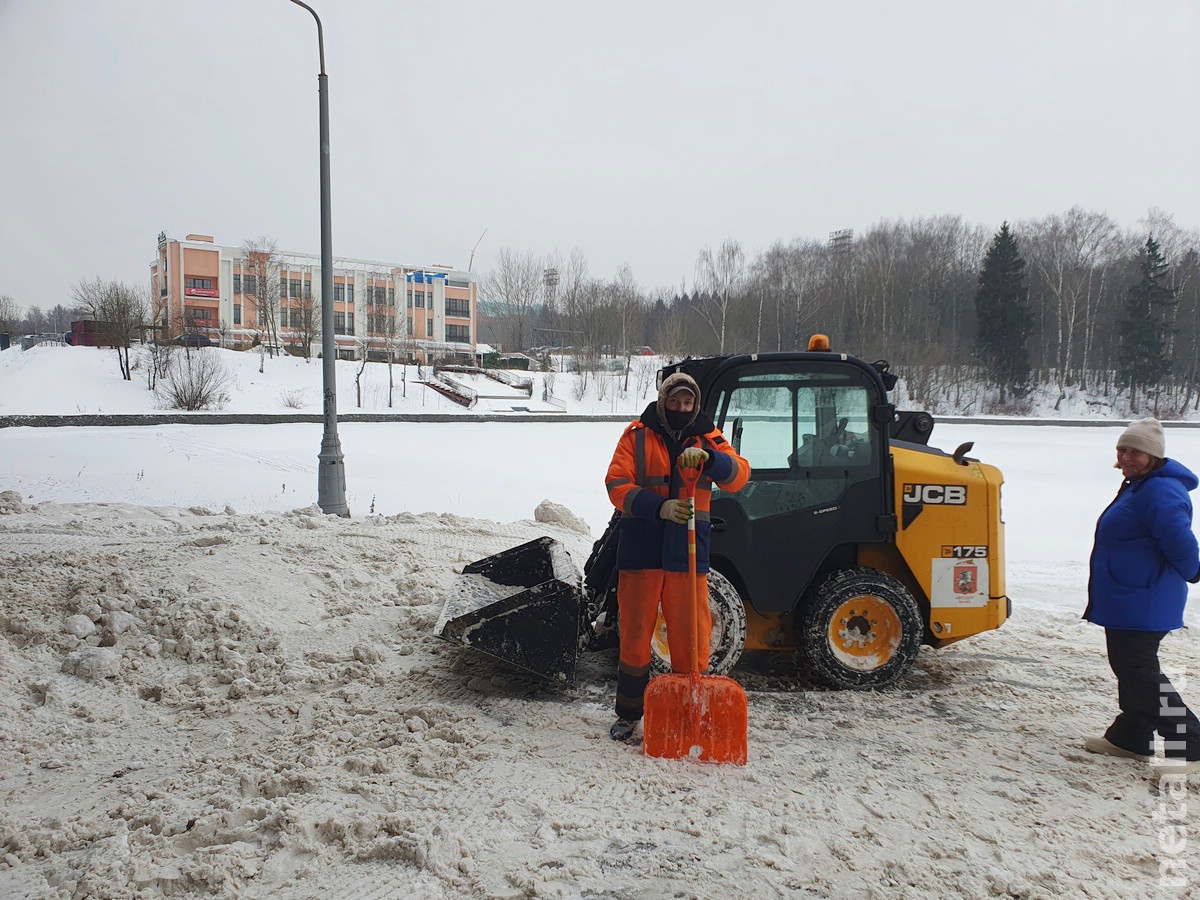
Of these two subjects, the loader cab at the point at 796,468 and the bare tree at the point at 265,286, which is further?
the bare tree at the point at 265,286

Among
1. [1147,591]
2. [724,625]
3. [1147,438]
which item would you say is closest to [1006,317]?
[1147,438]

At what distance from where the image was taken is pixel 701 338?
4369 cm

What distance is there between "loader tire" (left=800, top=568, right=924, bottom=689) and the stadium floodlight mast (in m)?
7.42

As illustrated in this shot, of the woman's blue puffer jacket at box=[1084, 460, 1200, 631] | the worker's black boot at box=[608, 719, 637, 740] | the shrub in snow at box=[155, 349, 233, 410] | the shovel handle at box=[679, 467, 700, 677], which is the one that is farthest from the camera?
the shrub in snow at box=[155, 349, 233, 410]

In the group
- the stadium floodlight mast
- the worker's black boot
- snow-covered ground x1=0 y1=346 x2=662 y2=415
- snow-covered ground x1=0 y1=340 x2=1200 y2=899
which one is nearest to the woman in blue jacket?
snow-covered ground x1=0 y1=340 x2=1200 y2=899

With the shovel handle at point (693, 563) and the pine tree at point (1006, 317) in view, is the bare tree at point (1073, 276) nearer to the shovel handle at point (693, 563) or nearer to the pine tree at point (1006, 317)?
the pine tree at point (1006, 317)

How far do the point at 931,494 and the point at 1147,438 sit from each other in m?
1.18

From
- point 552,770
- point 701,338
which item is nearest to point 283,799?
point 552,770

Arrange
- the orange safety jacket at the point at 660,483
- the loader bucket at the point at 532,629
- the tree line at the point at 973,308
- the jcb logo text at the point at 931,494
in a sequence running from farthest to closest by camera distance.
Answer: the tree line at the point at 973,308, the jcb logo text at the point at 931,494, the loader bucket at the point at 532,629, the orange safety jacket at the point at 660,483

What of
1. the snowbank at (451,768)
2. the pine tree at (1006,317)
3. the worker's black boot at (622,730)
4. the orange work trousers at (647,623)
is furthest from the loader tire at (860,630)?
the pine tree at (1006,317)

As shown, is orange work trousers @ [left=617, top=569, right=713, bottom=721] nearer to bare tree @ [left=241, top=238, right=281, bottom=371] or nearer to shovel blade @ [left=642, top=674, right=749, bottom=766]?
shovel blade @ [left=642, top=674, right=749, bottom=766]

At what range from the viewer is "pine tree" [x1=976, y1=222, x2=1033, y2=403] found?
152ft

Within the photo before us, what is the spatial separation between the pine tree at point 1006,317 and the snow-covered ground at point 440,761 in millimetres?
44508

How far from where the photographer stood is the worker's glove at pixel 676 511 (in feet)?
12.0
